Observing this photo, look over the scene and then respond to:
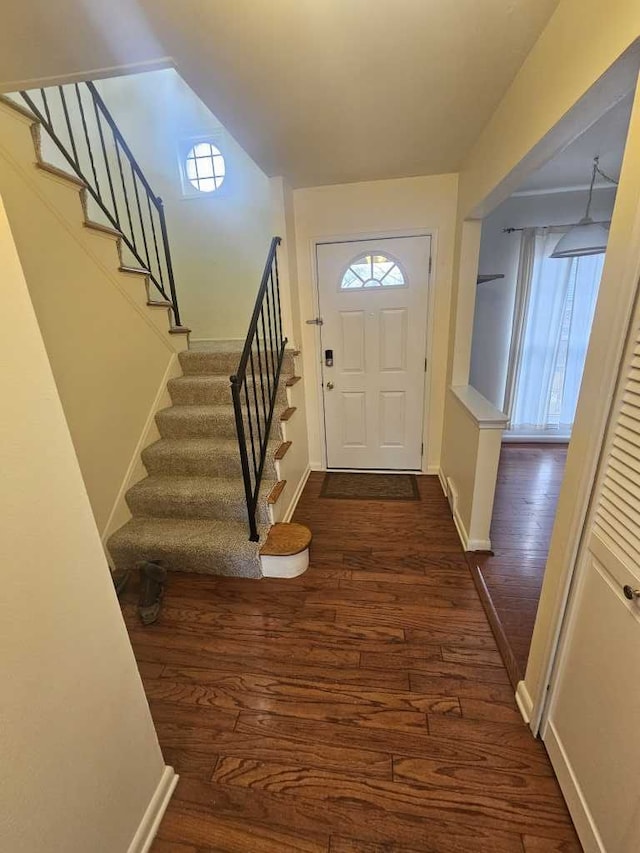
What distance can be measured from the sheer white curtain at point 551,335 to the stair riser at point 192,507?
301 centimetres

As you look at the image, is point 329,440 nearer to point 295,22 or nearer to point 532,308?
point 532,308

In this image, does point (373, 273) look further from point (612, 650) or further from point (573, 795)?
point (573, 795)

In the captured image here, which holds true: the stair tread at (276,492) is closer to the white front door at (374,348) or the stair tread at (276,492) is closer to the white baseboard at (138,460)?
the white baseboard at (138,460)

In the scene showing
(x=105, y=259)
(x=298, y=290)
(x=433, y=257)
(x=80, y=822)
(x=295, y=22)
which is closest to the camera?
(x=80, y=822)

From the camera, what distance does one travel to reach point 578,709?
1.03 metres

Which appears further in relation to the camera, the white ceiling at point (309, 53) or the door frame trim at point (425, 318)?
the door frame trim at point (425, 318)

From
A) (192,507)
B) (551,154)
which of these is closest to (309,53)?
(551,154)

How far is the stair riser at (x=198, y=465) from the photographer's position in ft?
7.72

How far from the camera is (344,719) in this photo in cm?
133

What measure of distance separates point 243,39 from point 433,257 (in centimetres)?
185

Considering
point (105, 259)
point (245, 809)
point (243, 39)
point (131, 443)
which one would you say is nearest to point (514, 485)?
point (245, 809)

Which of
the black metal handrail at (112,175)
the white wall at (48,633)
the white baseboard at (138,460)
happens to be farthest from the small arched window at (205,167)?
the white wall at (48,633)

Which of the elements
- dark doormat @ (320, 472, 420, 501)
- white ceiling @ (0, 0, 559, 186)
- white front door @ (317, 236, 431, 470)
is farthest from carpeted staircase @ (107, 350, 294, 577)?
white ceiling @ (0, 0, 559, 186)

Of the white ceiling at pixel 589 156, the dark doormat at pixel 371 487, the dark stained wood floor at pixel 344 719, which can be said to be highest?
the white ceiling at pixel 589 156
